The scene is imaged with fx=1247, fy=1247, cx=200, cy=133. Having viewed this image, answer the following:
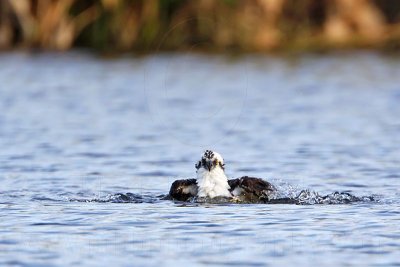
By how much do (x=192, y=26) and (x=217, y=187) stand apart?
2436 cm

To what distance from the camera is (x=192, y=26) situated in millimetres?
37656

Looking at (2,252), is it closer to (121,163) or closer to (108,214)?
(108,214)

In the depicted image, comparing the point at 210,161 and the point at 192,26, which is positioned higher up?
the point at 192,26

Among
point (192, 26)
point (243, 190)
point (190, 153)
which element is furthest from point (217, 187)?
point (192, 26)

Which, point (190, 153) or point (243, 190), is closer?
point (243, 190)

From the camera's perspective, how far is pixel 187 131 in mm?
21828

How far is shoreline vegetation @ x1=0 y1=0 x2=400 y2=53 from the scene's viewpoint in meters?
36.8

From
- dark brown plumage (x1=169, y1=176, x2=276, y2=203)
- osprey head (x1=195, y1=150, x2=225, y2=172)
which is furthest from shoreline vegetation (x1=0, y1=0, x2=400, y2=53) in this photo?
osprey head (x1=195, y1=150, x2=225, y2=172)

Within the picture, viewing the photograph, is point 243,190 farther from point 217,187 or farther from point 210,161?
point 210,161

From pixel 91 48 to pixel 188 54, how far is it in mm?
3576

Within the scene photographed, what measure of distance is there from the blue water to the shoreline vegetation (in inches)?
44.7

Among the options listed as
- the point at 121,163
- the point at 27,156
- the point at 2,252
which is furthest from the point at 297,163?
the point at 2,252

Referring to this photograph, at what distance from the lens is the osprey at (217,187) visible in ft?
44.5

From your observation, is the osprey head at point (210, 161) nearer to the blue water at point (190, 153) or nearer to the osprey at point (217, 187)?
the osprey at point (217, 187)
